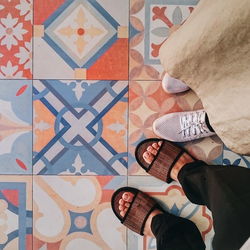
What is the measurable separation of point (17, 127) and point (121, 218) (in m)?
0.43

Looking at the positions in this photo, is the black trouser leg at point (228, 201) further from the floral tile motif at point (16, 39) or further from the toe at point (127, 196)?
the floral tile motif at point (16, 39)

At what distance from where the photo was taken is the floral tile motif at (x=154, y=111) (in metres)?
0.96

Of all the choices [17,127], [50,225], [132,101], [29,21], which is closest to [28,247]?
[50,225]

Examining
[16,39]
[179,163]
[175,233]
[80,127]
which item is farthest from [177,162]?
[16,39]

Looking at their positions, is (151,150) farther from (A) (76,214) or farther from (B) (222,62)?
(B) (222,62)

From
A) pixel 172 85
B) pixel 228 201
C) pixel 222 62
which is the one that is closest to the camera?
pixel 222 62

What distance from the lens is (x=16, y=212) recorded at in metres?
1.00

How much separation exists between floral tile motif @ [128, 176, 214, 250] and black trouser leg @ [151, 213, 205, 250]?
0.11ft

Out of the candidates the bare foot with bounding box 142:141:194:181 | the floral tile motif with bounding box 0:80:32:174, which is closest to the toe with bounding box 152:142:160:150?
the bare foot with bounding box 142:141:194:181

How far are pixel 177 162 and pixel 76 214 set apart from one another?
1.17 ft

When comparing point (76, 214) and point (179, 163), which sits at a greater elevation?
point (179, 163)

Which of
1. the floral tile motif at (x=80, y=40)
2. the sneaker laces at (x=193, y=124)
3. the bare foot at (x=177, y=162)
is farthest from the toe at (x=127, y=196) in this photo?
the floral tile motif at (x=80, y=40)

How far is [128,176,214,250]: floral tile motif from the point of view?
0.99m

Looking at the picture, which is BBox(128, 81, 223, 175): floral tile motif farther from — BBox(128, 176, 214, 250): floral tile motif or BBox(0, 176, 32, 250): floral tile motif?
BBox(0, 176, 32, 250): floral tile motif
